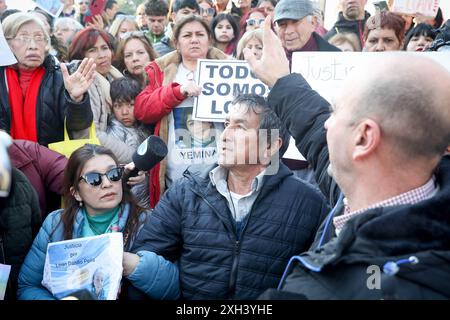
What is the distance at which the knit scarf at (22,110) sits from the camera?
3.47 meters

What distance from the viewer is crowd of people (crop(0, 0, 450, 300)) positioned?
1.40 m

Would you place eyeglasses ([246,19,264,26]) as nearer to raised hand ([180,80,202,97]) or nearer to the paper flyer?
raised hand ([180,80,202,97])

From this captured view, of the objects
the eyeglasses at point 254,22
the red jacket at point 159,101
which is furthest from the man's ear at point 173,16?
the red jacket at point 159,101

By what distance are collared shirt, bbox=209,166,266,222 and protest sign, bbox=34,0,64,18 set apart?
2.65 meters

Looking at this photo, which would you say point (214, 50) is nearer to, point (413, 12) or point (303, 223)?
point (413, 12)

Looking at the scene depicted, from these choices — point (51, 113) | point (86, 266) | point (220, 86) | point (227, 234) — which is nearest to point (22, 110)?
point (51, 113)

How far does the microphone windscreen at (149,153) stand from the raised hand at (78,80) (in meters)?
0.69

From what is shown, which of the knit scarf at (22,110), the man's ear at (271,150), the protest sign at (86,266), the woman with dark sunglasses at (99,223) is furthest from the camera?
the knit scarf at (22,110)

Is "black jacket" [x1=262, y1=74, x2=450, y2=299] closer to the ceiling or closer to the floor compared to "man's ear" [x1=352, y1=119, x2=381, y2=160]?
closer to the floor

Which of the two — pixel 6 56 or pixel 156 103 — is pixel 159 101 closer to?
pixel 156 103

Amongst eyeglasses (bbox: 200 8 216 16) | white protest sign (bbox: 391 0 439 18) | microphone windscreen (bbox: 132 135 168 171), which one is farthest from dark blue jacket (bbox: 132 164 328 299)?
eyeglasses (bbox: 200 8 216 16)

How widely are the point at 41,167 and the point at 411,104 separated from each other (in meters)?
A: 2.28

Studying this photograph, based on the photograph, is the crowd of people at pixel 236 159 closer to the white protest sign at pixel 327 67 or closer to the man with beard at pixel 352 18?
the man with beard at pixel 352 18

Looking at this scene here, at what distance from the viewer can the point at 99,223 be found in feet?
9.46
